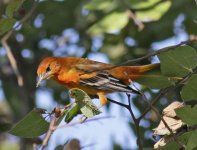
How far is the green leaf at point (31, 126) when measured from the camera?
119 inches

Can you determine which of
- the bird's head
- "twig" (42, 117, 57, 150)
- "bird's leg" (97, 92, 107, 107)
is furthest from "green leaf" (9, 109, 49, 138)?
the bird's head

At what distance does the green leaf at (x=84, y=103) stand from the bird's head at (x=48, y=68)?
143 cm

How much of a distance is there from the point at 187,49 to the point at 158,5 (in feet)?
5.32

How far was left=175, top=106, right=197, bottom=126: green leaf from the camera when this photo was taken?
273 centimetres

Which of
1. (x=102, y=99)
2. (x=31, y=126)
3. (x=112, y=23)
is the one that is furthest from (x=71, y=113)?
(x=112, y=23)

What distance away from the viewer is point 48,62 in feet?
14.7

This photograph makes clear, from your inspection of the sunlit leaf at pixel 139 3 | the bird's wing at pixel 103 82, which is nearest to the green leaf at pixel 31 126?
the bird's wing at pixel 103 82

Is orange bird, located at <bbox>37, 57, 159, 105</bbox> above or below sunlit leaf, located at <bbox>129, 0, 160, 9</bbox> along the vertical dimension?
below

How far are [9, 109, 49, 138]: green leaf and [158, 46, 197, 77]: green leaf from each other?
66cm

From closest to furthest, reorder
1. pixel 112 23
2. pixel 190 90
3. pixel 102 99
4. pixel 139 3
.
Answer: pixel 190 90
pixel 102 99
pixel 139 3
pixel 112 23

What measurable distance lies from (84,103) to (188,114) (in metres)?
0.56

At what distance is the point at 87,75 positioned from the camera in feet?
14.8

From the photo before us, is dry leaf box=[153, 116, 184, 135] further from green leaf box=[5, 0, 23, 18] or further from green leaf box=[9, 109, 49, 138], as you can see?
green leaf box=[5, 0, 23, 18]

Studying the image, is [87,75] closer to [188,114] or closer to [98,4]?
[98,4]
